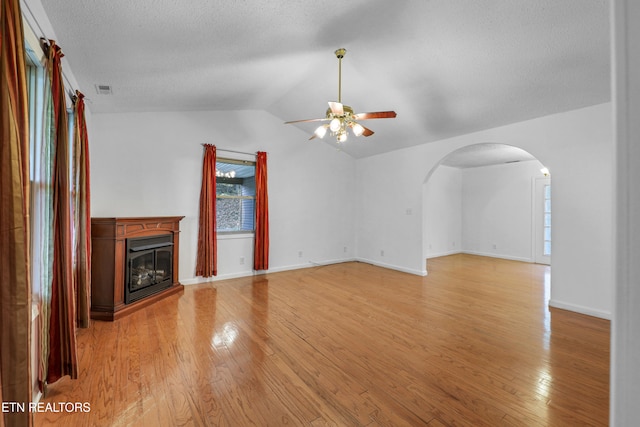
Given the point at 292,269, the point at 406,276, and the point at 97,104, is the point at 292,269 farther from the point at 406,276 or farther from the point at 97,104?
the point at 97,104

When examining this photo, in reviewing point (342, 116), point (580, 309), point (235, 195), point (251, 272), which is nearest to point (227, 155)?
point (235, 195)

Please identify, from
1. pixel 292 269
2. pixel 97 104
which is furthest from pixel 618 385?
pixel 292 269

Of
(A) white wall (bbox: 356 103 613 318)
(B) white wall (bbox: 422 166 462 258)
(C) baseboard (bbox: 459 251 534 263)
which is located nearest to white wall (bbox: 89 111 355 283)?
(B) white wall (bbox: 422 166 462 258)

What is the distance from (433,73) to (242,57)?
86.9 inches

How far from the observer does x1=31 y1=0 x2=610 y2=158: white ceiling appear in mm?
2256

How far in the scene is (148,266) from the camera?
3.72m

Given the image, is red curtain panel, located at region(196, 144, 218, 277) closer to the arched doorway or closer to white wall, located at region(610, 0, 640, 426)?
the arched doorway

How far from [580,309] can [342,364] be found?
3.17 m

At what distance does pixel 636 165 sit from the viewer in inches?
14.6

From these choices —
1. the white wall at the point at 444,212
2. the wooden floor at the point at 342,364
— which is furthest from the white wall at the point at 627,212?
the white wall at the point at 444,212

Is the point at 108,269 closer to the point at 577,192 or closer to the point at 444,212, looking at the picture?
the point at 577,192

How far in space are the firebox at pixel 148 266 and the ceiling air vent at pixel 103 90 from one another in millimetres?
1713

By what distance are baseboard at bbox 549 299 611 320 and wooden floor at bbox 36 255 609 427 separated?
115 millimetres

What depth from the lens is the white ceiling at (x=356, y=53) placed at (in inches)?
88.8
